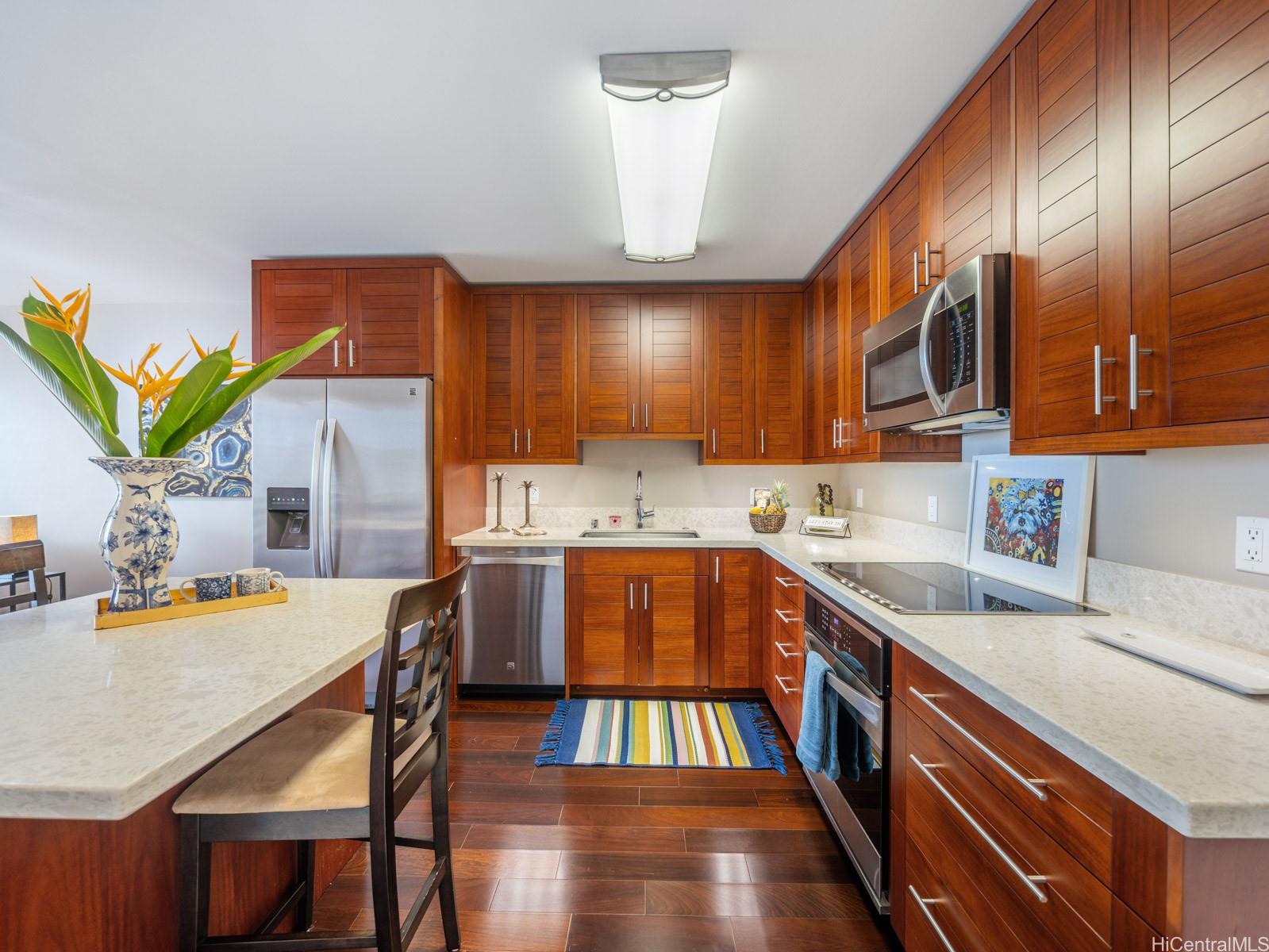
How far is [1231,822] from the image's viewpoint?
2.10 feet

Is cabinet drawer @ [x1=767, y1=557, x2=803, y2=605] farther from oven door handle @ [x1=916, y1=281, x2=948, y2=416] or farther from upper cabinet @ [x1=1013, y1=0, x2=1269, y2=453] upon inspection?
upper cabinet @ [x1=1013, y1=0, x2=1269, y2=453]

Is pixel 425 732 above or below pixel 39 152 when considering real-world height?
below

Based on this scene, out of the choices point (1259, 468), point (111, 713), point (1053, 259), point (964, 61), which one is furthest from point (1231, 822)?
point (964, 61)

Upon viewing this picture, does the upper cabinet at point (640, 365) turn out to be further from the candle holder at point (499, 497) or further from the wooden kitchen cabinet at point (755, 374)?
the candle holder at point (499, 497)

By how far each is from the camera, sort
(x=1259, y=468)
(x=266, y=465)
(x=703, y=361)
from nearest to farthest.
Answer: (x=1259, y=468), (x=266, y=465), (x=703, y=361)

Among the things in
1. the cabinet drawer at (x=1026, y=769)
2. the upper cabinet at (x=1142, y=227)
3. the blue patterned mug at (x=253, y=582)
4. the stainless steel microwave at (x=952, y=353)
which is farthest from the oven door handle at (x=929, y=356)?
the blue patterned mug at (x=253, y=582)

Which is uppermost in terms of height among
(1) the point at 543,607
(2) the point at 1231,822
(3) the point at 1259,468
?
(3) the point at 1259,468

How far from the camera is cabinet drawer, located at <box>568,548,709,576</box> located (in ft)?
10.3

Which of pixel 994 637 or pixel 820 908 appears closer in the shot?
pixel 994 637

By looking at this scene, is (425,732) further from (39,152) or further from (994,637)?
(39,152)

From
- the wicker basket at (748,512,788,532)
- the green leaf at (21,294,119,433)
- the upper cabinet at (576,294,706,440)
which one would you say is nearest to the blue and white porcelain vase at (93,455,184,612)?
the green leaf at (21,294,119,433)

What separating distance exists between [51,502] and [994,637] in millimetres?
5799

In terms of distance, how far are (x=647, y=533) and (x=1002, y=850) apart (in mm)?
2695

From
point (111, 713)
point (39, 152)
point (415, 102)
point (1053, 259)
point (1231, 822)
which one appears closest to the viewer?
point (1231, 822)
